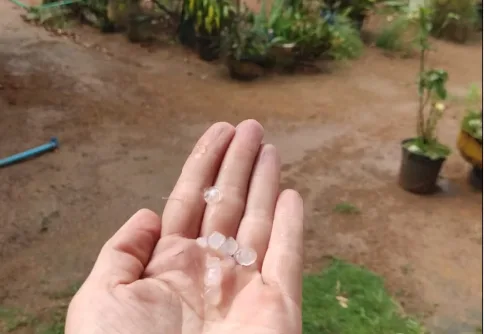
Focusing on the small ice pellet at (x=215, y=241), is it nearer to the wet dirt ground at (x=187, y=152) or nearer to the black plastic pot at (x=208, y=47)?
the wet dirt ground at (x=187, y=152)

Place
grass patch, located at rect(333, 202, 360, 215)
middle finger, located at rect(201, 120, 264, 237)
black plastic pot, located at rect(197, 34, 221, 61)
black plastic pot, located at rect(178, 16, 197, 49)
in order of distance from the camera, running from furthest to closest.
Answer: black plastic pot, located at rect(178, 16, 197, 49) → black plastic pot, located at rect(197, 34, 221, 61) → grass patch, located at rect(333, 202, 360, 215) → middle finger, located at rect(201, 120, 264, 237)

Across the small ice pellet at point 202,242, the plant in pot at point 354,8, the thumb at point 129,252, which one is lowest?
the plant in pot at point 354,8

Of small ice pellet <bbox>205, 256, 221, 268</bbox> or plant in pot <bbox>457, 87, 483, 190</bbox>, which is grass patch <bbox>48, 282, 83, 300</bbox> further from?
plant in pot <bbox>457, 87, 483, 190</bbox>

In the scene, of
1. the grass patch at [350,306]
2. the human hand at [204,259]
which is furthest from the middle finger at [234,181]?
the grass patch at [350,306]

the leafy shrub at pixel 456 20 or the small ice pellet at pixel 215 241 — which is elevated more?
the small ice pellet at pixel 215 241

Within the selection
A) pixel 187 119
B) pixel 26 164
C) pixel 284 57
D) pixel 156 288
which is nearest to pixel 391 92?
pixel 284 57

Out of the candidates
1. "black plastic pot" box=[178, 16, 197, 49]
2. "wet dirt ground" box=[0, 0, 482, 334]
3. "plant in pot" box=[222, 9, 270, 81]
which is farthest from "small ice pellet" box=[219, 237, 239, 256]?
"black plastic pot" box=[178, 16, 197, 49]

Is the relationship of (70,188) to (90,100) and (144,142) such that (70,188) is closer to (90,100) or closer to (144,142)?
(144,142)
